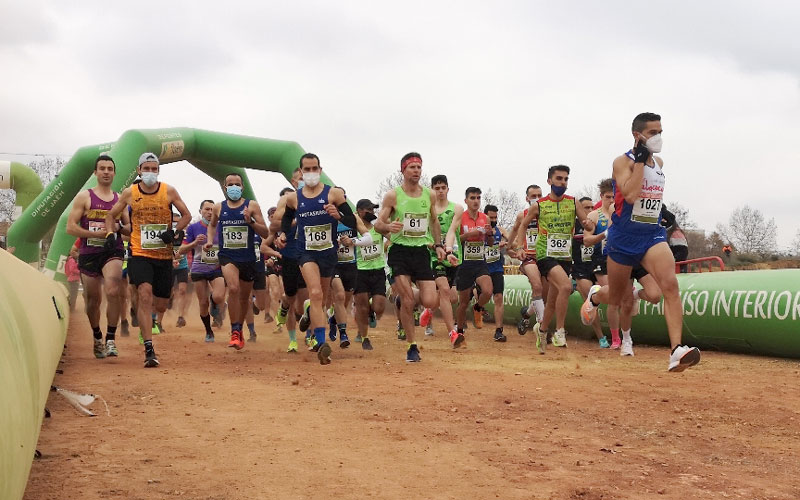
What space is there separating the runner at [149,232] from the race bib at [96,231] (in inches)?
5.8

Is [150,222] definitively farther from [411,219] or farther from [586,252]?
[586,252]

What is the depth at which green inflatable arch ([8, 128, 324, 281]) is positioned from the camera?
738 inches

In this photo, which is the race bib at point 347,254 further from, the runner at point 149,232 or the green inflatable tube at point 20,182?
the green inflatable tube at point 20,182

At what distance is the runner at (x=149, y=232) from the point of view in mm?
9281

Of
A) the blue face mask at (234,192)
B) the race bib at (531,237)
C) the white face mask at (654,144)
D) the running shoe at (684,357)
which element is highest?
the white face mask at (654,144)

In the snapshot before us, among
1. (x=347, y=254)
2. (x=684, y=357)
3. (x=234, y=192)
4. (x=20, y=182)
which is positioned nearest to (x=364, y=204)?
(x=347, y=254)

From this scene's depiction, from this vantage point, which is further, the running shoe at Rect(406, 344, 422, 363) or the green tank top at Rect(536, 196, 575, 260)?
the green tank top at Rect(536, 196, 575, 260)

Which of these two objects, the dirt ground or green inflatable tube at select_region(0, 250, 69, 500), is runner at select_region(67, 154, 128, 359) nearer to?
the dirt ground

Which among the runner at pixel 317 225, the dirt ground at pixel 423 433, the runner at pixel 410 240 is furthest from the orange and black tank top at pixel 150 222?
the runner at pixel 410 240

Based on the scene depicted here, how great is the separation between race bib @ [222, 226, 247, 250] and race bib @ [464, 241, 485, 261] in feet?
12.3

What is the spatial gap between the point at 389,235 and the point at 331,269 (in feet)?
2.62

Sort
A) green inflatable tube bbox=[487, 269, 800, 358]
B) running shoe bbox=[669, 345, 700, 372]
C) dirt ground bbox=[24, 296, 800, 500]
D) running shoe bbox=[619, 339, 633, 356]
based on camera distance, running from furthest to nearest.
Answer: running shoe bbox=[619, 339, 633, 356], green inflatable tube bbox=[487, 269, 800, 358], running shoe bbox=[669, 345, 700, 372], dirt ground bbox=[24, 296, 800, 500]

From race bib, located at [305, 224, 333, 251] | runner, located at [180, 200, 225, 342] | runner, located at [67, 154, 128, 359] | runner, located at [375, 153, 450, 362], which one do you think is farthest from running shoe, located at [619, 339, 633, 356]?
runner, located at [67, 154, 128, 359]

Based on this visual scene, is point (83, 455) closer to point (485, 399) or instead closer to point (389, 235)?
point (485, 399)
